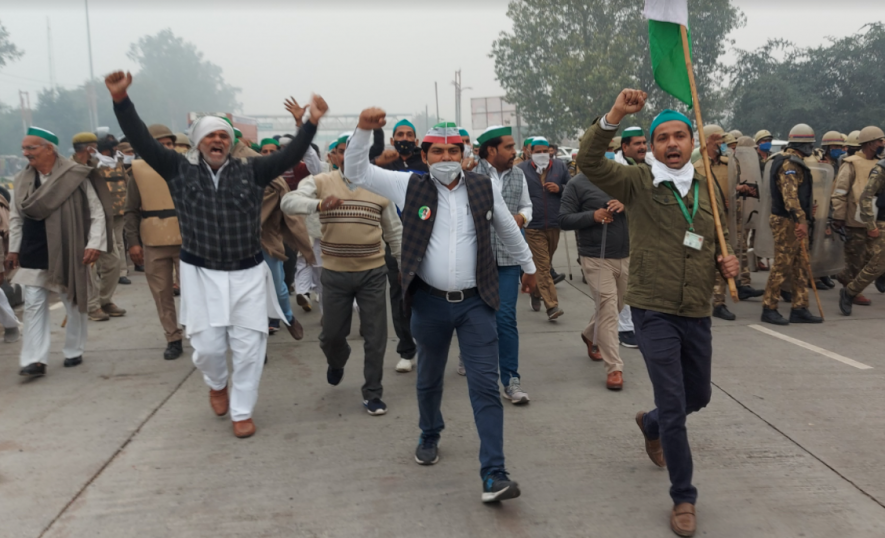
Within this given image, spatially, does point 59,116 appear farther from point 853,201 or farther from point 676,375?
point 676,375

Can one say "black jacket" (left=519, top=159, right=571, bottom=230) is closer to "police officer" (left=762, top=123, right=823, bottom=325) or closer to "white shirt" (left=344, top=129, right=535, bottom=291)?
"police officer" (left=762, top=123, right=823, bottom=325)

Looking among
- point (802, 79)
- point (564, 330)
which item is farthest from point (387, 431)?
point (802, 79)

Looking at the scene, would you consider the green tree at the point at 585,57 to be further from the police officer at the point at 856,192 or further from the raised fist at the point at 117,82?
the raised fist at the point at 117,82

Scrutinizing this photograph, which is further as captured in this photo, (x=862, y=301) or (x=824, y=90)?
(x=824, y=90)

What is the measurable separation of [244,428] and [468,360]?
5.67 feet

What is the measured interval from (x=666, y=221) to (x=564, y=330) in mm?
4096

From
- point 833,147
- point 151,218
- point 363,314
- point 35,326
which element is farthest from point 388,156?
point 833,147

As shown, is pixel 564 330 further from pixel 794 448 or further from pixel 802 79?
pixel 802 79

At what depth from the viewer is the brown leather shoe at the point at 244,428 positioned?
182 inches

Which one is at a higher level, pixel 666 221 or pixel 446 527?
pixel 666 221

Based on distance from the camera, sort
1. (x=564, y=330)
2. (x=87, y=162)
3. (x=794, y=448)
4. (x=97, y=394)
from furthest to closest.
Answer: (x=564, y=330)
(x=87, y=162)
(x=97, y=394)
(x=794, y=448)

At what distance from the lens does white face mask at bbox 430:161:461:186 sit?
12.6 ft

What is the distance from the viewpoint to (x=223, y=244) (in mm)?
4605

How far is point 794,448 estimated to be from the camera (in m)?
4.27
